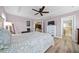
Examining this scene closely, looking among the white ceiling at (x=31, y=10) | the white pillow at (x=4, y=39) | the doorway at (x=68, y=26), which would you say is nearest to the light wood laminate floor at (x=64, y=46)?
the doorway at (x=68, y=26)

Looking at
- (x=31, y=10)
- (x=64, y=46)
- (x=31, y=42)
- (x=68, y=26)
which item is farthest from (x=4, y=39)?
(x=68, y=26)

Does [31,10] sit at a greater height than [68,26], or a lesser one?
greater

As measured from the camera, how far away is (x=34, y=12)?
2.04 m

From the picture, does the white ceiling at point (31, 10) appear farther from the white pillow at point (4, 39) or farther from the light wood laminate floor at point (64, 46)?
the light wood laminate floor at point (64, 46)

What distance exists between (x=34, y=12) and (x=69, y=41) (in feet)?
2.76

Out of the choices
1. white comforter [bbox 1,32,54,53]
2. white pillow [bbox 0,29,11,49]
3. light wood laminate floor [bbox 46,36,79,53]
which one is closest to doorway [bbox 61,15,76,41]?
light wood laminate floor [bbox 46,36,79,53]

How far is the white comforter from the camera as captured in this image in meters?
1.88

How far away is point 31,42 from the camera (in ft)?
6.49

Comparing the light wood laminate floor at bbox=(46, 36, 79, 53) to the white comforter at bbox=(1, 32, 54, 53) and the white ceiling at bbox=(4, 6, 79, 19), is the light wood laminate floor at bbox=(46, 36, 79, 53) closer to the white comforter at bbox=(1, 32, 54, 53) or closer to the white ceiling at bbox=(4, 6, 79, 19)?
the white comforter at bbox=(1, 32, 54, 53)

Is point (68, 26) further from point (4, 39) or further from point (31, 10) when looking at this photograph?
point (4, 39)

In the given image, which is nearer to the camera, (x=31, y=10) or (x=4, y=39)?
(x=4, y=39)
